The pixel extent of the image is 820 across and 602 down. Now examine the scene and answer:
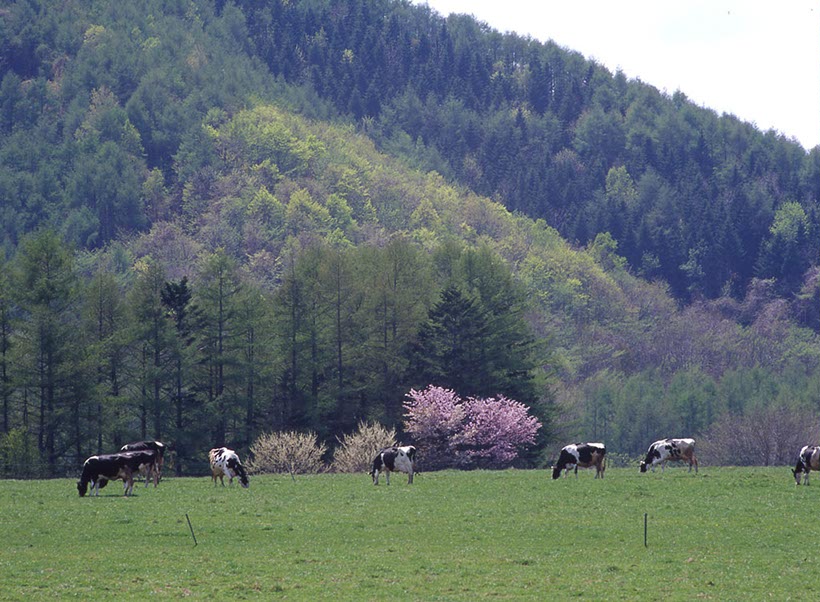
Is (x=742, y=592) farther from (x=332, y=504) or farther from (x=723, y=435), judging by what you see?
(x=723, y=435)

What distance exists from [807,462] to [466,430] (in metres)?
32.9

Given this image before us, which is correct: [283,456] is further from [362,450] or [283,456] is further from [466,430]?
[466,430]

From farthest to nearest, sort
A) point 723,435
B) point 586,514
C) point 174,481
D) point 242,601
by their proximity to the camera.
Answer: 1. point 723,435
2. point 174,481
3. point 586,514
4. point 242,601

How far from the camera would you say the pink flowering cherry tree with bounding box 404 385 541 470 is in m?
77.2

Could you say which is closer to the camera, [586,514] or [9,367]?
A: [586,514]

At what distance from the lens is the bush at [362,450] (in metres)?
69.6

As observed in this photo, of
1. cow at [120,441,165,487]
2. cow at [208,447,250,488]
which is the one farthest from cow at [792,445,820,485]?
cow at [120,441,165,487]

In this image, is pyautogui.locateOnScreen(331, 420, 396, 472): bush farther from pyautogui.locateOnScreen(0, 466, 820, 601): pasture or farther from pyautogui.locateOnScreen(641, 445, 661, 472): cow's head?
pyautogui.locateOnScreen(0, 466, 820, 601): pasture

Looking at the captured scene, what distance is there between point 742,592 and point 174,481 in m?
30.0

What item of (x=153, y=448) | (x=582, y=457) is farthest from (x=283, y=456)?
(x=582, y=457)

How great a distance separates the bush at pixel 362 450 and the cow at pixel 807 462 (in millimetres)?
26568

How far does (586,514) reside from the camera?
39.1 meters

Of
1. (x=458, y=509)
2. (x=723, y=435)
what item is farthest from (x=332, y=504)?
(x=723, y=435)

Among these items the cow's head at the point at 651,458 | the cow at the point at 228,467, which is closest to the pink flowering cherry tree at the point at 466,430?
the cow's head at the point at 651,458
